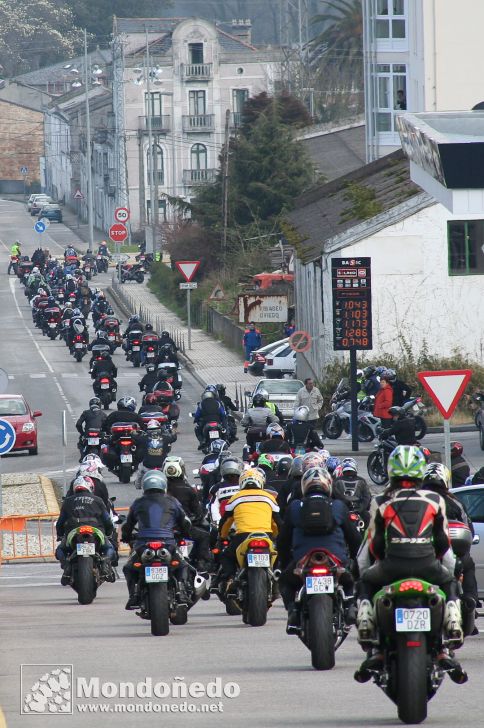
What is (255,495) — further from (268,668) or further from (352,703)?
(352,703)

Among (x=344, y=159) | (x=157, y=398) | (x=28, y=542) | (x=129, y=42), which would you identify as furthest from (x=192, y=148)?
(x=28, y=542)

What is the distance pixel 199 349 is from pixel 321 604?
4754 cm

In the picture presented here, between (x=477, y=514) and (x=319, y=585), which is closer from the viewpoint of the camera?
(x=319, y=585)

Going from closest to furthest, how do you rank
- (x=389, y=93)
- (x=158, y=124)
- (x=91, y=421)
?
(x=91, y=421) → (x=389, y=93) → (x=158, y=124)

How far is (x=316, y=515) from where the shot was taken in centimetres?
1211

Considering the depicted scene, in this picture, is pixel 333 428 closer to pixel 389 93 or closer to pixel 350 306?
pixel 350 306

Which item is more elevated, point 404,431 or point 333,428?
point 404,431

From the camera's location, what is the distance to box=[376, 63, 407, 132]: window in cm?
6881

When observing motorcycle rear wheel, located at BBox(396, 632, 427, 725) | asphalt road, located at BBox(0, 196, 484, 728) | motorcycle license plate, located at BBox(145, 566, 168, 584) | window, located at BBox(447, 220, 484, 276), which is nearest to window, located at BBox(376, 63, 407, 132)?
window, located at BBox(447, 220, 484, 276)

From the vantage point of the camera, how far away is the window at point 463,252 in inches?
1601

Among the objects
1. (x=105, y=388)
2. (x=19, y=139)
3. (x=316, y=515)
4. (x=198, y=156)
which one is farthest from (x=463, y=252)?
(x=19, y=139)

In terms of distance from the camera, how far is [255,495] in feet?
48.6

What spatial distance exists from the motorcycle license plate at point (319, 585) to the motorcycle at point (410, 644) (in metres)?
2.02

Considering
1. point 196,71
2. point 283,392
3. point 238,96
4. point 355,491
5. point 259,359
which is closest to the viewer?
point 355,491
